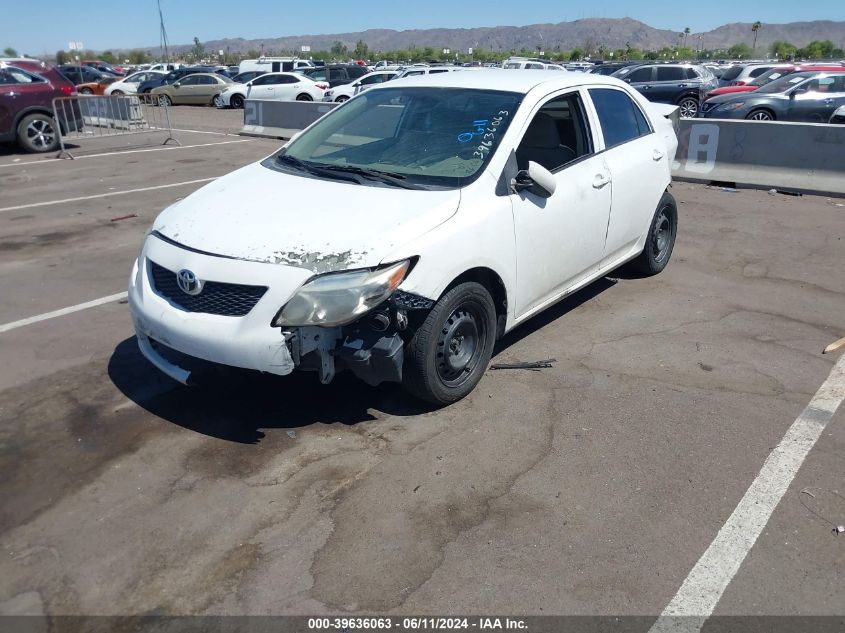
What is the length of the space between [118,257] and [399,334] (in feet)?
15.9

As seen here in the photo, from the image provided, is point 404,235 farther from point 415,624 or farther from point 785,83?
point 785,83

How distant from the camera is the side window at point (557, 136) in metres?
4.83

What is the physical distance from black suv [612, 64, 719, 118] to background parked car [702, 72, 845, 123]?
5.60 m

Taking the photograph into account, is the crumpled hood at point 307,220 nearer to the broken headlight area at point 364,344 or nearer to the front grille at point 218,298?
the front grille at point 218,298

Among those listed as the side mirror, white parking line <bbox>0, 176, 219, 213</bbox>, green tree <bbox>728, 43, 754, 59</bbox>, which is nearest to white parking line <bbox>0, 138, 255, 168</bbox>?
white parking line <bbox>0, 176, 219, 213</bbox>

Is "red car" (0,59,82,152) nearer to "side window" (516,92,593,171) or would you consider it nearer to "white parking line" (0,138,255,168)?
"white parking line" (0,138,255,168)

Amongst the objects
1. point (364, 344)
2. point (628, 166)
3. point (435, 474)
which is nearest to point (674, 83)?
point (628, 166)

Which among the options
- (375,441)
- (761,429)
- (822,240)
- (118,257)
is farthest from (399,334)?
(822,240)

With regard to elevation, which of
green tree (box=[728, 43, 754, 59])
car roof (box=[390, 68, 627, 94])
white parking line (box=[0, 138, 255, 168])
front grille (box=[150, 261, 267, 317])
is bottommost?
green tree (box=[728, 43, 754, 59])

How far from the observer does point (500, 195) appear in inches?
173

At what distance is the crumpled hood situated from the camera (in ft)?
12.3

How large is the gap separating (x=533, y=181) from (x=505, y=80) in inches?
43.2

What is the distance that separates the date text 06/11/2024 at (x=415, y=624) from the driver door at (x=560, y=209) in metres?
2.22

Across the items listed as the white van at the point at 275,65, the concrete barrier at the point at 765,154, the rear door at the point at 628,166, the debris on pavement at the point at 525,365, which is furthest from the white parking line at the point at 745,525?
the white van at the point at 275,65
